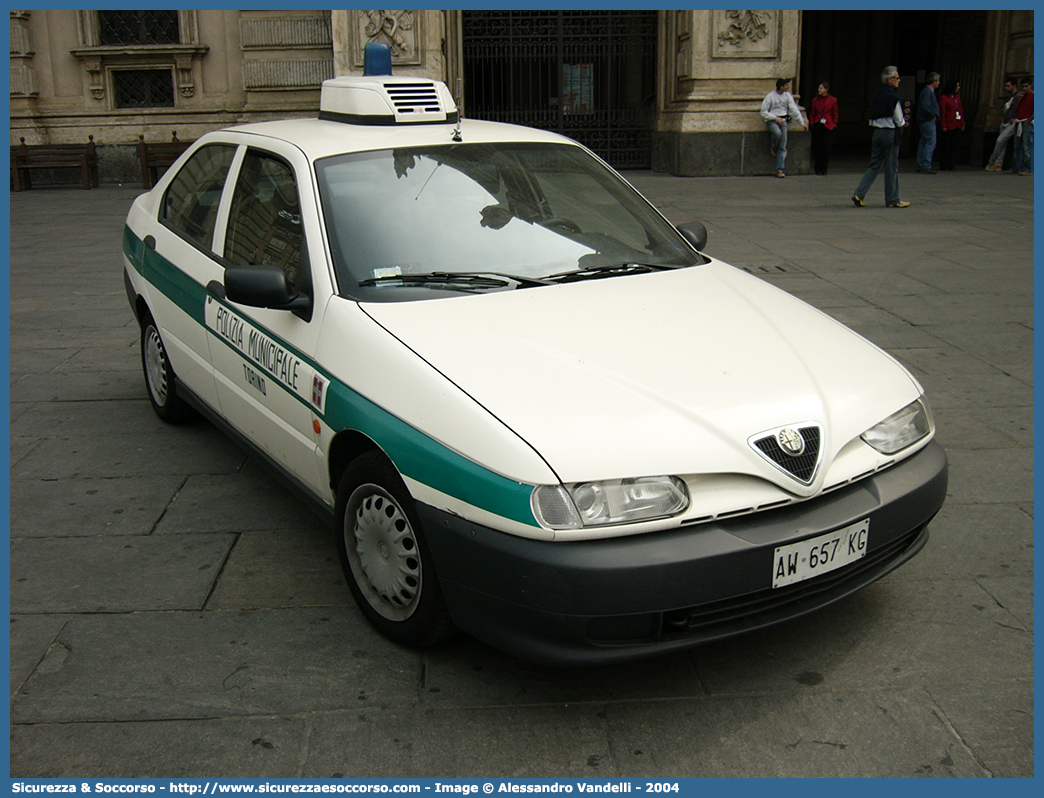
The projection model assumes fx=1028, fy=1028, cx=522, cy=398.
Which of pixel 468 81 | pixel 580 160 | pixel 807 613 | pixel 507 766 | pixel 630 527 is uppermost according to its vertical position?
pixel 468 81

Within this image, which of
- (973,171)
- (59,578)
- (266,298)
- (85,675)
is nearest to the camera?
(85,675)

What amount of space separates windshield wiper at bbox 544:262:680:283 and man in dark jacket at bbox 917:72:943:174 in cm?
1533

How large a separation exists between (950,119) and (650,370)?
18.6 m

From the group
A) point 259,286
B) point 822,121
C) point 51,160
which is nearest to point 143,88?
point 51,160

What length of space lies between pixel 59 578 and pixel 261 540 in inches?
29.0

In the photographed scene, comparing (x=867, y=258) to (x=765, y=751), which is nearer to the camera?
(x=765, y=751)

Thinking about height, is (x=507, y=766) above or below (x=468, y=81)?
below

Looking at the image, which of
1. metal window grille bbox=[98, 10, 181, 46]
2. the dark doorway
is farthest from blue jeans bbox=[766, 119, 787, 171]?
metal window grille bbox=[98, 10, 181, 46]

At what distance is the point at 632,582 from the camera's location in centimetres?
264

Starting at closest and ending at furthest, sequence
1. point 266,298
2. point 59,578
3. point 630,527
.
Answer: point 630,527 < point 266,298 < point 59,578

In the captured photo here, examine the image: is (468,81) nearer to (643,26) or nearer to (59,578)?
(643,26)

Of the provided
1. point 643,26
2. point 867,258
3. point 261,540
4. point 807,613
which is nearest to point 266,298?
point 261,540

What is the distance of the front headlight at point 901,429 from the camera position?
3102 mm

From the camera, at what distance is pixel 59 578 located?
377 centimetres
